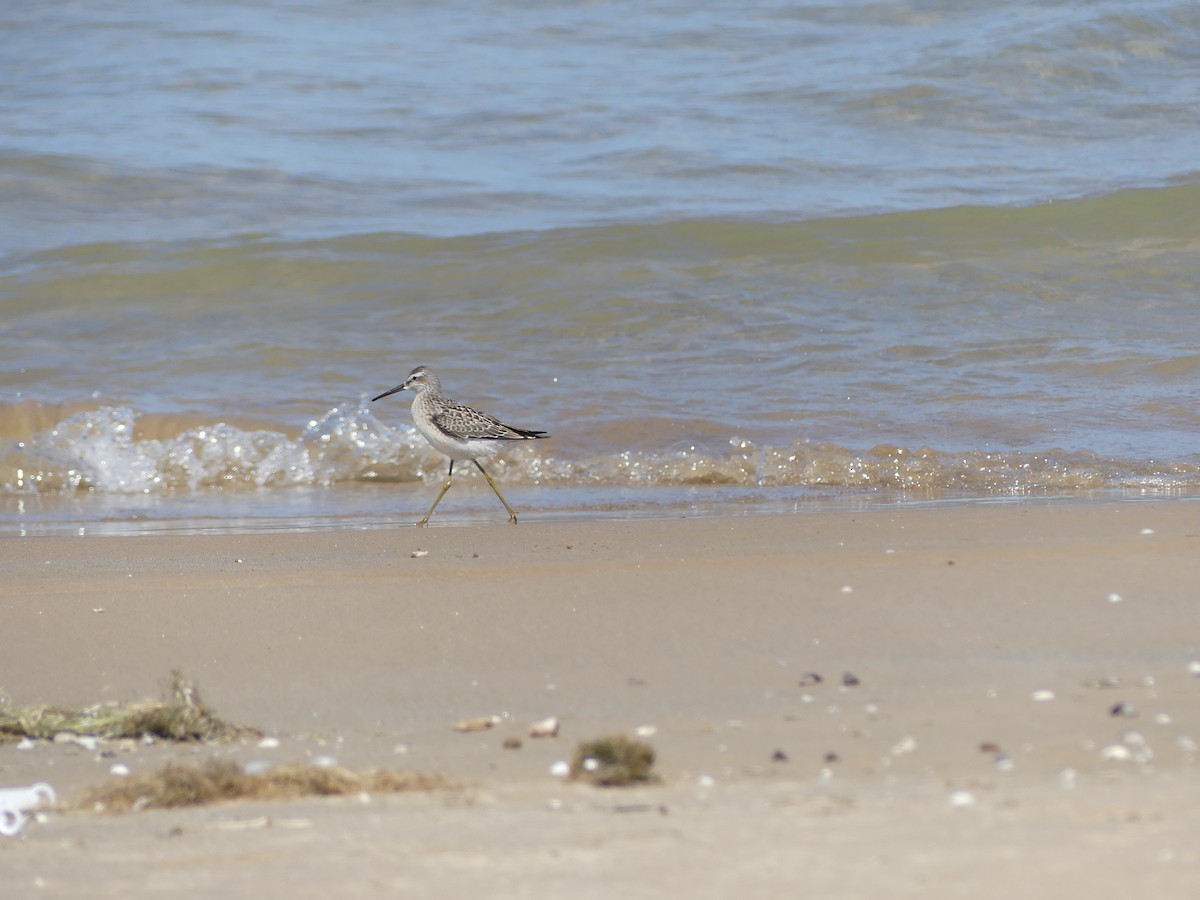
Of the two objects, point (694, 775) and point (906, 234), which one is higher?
point (906, 234)

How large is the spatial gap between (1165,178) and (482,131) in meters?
6.71

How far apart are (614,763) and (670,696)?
649 millimetres

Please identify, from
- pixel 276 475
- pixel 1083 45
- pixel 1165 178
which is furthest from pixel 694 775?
pixel 1083 45

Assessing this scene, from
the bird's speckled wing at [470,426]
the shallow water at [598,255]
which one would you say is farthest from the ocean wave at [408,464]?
the bird's speckled wing at [470,426]

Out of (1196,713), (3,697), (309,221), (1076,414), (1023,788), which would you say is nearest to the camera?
(1023,788)

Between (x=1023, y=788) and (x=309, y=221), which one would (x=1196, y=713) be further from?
(x=309, y=221)

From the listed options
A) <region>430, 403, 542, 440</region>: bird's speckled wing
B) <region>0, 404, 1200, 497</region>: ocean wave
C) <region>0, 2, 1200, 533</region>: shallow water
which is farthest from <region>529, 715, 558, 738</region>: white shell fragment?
<region>0, 404, 1200, 497</region>: ocean wave

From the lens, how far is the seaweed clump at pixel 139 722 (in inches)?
129

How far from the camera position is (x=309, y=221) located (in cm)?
1340

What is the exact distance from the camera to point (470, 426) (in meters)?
6.95

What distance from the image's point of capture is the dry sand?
2326mm

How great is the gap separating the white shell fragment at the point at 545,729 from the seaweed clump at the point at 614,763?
27 centimetres

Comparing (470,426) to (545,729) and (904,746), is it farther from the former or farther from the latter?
(904,746)

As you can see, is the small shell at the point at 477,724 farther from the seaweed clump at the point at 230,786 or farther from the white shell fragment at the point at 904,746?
the white shell fragment at the point at 904,746
